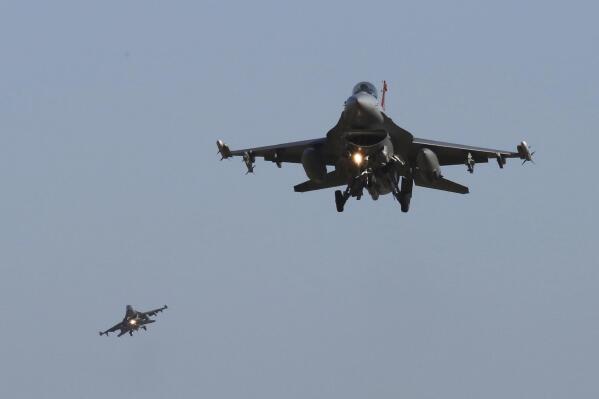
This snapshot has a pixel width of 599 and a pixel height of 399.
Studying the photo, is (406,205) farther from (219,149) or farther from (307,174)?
(219,149)

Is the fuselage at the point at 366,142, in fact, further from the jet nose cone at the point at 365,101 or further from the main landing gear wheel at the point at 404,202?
the main landing gear wheel at the point at 404,202

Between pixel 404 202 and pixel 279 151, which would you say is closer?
pixel 404 202

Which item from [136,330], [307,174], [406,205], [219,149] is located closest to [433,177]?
[406,205]

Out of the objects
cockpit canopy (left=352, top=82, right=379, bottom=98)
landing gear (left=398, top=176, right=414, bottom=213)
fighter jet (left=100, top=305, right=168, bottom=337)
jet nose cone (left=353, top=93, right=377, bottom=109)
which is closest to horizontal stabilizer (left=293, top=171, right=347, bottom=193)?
landing gear (left=398, top=176, right=414, bottom=213)

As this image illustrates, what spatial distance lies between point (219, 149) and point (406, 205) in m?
9.25

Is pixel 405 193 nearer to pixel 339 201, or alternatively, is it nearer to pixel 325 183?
pixel 339 201

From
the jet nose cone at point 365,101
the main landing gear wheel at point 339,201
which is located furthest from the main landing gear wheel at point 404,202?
the jet nose cone at point 365,101

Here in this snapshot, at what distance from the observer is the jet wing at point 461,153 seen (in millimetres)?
57763

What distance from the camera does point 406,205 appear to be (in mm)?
57062

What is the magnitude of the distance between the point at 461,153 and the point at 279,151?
873 cm

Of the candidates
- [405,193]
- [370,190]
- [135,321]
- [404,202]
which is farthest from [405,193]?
[135,321]

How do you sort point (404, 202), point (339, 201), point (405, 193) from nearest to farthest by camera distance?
point (405, 193)
point (404, 202)
point (339, 201)

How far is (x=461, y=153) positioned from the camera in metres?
59.1

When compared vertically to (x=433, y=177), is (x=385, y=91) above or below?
above
